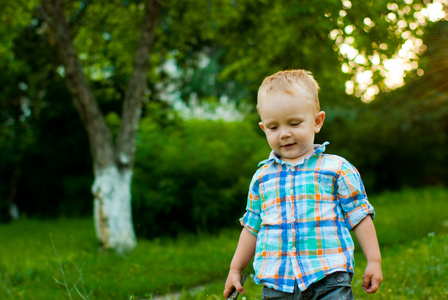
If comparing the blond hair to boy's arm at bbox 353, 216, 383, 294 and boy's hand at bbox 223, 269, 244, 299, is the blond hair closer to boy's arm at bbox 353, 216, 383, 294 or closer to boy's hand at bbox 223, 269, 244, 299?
boy's arm at bbox 353, 216, 383, 294

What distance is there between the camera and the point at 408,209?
38.9 ft

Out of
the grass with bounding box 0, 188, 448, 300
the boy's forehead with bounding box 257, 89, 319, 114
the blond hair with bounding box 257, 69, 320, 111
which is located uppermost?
the blond hair with bounding box 257, 69, 320, 111

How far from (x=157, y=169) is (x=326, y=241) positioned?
8.66m

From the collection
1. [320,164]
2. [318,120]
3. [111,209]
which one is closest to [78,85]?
[111,209]

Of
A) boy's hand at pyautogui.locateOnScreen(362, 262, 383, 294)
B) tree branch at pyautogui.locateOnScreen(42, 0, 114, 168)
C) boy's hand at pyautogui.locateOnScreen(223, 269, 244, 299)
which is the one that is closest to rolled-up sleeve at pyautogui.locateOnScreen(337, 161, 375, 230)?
boy's hand at pyautogui.locateOnScreen(362, 262, 383, 294)

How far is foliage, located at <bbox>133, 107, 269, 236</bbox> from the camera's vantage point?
10.4 m

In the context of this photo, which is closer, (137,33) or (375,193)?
(137,33)

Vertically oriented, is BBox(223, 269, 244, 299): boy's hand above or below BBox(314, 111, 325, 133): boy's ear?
below

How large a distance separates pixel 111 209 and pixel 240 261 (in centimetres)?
545

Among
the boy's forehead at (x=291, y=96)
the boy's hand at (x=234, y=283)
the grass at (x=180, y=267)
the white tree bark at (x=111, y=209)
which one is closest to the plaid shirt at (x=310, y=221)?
the boy's hand at (x=234, y=283)

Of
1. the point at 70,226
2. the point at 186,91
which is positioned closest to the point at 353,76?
the point at 70,226

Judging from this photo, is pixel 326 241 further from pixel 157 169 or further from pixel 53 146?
pixel 53 146

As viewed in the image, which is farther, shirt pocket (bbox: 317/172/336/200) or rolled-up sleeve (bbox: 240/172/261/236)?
rolled-up sleeve (bbox: 240/172/261/236)

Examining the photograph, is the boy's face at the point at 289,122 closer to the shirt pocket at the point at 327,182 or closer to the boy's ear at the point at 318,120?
the boy's ear at the point at 318,120
